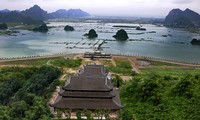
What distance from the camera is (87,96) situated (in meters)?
29.5

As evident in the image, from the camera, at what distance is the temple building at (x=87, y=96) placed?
28.8 m

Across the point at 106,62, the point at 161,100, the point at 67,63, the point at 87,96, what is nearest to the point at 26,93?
the point at 87,96

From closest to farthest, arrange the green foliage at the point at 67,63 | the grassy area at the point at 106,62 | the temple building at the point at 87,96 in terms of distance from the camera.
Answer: the temple building at the point at 87,96
the green foliage at the point at 67,63
the grassy area at the point at 106,62

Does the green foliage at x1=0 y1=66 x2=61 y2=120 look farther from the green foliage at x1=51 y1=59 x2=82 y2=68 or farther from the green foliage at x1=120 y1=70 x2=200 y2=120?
the green foliage at x1=51 y1=59 x2=82 y2=68

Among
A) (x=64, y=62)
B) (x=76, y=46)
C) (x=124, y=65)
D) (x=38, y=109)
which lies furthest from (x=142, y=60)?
(x=38, y=109)

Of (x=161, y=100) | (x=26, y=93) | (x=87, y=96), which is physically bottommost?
(x=161, y=100)

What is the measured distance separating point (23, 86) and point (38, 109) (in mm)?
9701

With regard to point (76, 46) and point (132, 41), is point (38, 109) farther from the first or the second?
point (132, 41)

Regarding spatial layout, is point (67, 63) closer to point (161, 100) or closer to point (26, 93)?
point (26, 93)

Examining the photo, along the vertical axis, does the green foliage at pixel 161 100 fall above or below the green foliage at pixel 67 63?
above

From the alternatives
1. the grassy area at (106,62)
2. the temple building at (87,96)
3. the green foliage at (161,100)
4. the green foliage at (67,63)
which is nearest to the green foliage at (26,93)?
the temple building at (87,96)

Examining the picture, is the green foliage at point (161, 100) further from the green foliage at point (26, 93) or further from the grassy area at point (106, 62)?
the grassy area at point (106, 62)

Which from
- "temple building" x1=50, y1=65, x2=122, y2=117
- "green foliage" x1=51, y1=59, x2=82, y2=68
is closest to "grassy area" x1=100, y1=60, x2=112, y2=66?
"green foliage" x1=51, y1=59, x2=82, y2=68

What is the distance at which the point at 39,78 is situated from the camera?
3759 centimetres
